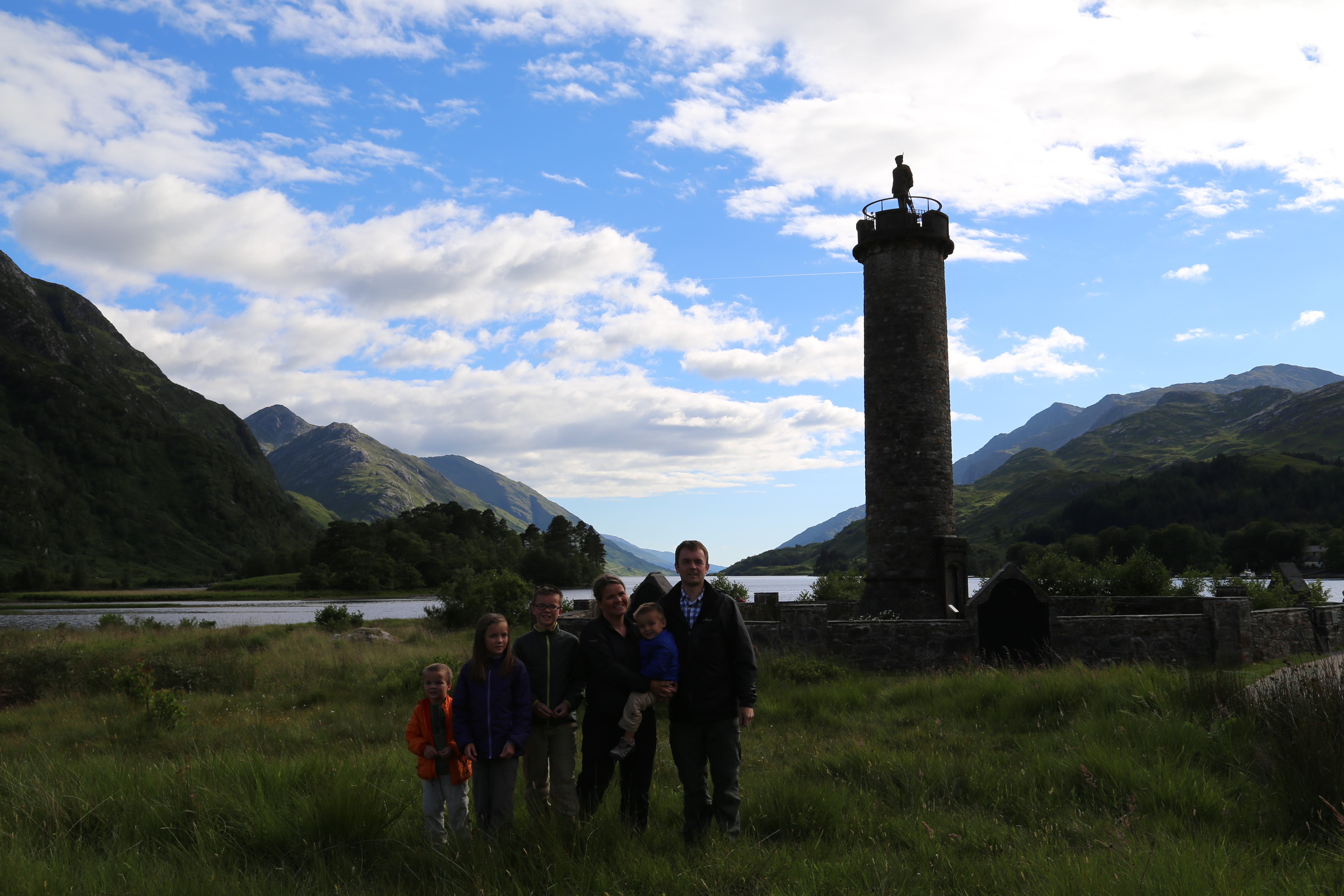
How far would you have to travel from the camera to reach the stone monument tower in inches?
829

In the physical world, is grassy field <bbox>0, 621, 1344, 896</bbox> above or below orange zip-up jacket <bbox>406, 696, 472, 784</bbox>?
below

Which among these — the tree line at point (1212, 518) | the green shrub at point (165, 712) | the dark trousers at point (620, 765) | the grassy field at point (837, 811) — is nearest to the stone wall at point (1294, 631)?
the grassy field at point (837, 811)

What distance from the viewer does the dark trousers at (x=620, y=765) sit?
5.73 metres

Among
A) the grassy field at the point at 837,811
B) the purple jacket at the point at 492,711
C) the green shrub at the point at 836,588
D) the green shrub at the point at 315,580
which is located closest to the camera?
the grassy field at the point at 837,811

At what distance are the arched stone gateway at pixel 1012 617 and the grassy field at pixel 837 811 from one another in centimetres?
406

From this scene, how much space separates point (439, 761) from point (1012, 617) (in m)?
12.3

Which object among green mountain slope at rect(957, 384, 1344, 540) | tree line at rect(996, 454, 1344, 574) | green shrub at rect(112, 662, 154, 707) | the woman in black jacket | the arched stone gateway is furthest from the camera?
green mountain slope at rect(957, 384, 1344, 540)

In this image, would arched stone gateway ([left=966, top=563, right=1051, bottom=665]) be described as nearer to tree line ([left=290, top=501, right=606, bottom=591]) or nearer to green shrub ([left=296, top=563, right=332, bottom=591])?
tree line ([left=290, top=501, right=606, bottom=591])

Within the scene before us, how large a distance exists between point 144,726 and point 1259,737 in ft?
44.8

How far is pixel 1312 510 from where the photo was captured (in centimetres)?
10469

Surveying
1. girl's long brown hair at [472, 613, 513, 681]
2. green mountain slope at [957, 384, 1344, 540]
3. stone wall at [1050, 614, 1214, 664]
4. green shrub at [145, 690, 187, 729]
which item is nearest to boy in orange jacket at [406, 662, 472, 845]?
girl's long brown hair at [472, 613, 513, 681]

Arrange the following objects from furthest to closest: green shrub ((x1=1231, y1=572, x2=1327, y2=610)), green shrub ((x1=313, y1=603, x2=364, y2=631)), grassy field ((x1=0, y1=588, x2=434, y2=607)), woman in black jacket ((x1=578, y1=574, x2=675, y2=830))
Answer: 1. grassy field ((x1=0, y1=588, x2=434, y2=607))
2. green shrub ((x1=313, y1=603, x2=364, y2=631))
3. green shrub ((x1=1231, y1=572, x2=1327, y2=610))
4. woman in black jacket ((x1=578, y1=574, x2=675, y2=830))

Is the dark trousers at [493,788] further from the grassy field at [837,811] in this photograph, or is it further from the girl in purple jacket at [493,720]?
the grassy field at [837,811]

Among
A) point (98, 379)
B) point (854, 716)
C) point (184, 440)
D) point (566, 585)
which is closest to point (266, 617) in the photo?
point (566, 585)
